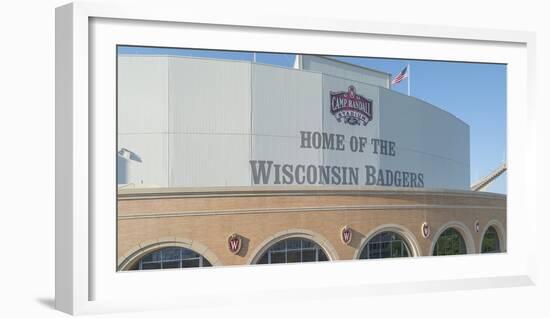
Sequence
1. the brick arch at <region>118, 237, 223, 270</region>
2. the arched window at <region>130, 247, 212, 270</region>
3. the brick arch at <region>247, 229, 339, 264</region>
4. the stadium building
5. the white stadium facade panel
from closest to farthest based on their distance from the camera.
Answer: the brick arch at <region>118, 237, 223, 270</region> → the arched window at <region>130, 247, 212, 270</region> → the stadium building → the white stadium facade panel → the brick arch at <region>247, 229, 339, 264</region>

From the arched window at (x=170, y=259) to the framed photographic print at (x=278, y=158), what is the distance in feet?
0.12

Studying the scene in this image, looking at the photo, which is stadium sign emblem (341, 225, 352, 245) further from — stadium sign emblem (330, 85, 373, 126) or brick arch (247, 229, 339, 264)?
stadium sign emblem (330, 85, 373, 126)

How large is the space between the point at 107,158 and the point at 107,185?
210 millimetres

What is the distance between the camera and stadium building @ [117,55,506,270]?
7.20 meters

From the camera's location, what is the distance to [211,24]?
609 centimetres

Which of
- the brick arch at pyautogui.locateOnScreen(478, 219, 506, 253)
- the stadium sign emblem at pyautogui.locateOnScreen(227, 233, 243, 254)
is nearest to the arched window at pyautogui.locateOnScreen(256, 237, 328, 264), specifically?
the stadium sign emblem at pyautogui.locateOnScreen(227, 233, 243, 254)

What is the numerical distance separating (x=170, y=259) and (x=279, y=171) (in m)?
3.34

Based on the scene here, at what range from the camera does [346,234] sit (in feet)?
32.3

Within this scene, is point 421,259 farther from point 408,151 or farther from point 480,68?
point 408,151

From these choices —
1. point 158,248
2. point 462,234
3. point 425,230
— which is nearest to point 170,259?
point 158,248

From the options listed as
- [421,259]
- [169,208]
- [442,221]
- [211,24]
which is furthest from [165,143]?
[442,221]

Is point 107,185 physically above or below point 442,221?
above

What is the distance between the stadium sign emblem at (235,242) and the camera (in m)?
8.69

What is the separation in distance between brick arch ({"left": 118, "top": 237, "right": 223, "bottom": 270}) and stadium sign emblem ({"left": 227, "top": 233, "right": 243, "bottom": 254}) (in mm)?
551
